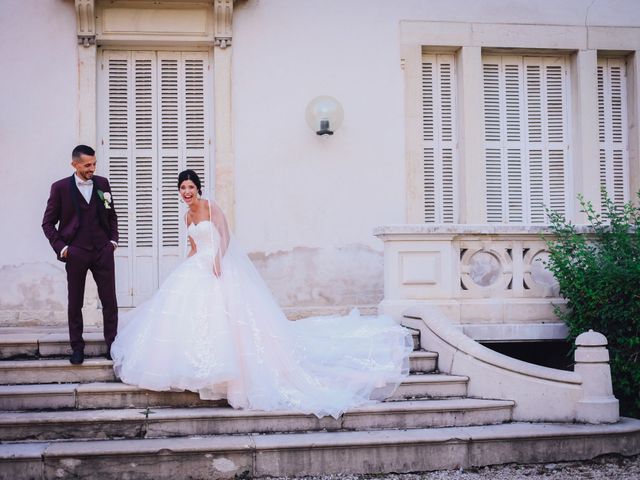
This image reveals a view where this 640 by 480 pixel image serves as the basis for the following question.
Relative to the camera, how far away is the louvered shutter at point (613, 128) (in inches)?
382

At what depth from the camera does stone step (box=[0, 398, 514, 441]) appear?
5.42 m

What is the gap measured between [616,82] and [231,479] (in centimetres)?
720

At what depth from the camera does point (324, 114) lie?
8.89 metres

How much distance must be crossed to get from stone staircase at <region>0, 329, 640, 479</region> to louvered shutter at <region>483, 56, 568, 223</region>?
4.10 m

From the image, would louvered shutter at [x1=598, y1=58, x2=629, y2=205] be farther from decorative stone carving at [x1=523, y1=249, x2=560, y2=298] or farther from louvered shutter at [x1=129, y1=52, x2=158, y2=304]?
louvered shutter at [x1=129, y1=52, x2=158, y2=304]

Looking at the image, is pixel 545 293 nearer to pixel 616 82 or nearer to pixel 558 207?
pixel 558 207

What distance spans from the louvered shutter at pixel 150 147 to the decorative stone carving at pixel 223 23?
15.3 inches

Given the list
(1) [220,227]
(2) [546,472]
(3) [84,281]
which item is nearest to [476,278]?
(2) [546,472]

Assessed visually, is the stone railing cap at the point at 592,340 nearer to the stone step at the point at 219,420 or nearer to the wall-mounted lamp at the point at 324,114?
the stone step at the point at 219,420

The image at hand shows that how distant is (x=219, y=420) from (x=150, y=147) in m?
4.48

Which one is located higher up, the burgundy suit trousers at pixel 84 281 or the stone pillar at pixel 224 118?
the stone pillar at pixel 224 118

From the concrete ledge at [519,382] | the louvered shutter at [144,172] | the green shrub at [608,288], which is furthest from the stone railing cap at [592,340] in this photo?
the louvered shutter at [144,172]

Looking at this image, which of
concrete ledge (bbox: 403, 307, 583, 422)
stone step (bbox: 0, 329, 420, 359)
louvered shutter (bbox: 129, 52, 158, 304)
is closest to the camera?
concrete ledge (bbox: 403, 307, 583, 422)

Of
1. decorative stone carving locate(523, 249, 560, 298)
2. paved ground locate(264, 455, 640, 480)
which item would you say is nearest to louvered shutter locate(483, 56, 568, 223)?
decorative stone carving locate(523, 249, 560, 298)
